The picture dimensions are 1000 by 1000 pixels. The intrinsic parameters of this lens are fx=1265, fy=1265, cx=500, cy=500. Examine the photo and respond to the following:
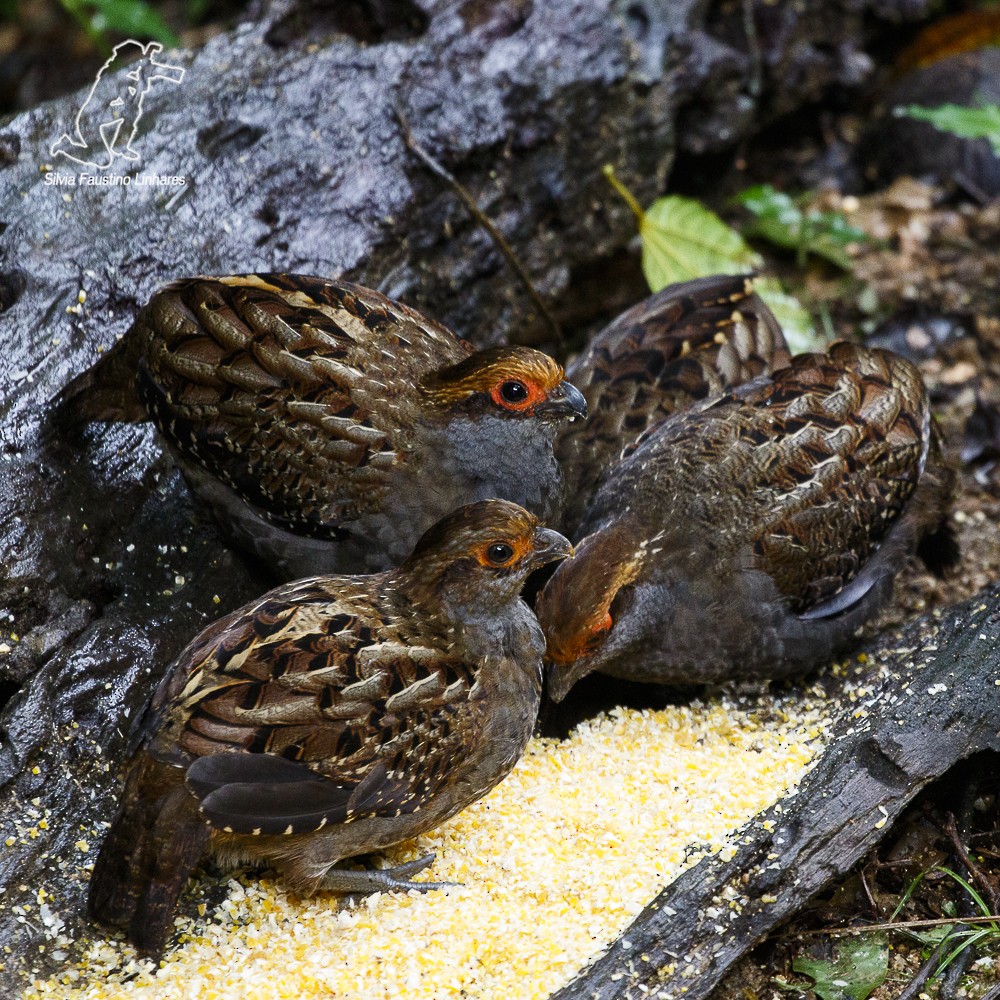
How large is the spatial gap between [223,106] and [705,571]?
325 cm

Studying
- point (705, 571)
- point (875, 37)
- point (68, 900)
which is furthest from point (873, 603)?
point (875, 37)

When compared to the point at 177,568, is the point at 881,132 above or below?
below

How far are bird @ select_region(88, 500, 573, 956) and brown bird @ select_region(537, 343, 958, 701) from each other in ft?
1.73

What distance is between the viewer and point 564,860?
427cm

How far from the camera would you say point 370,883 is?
424 centimetres

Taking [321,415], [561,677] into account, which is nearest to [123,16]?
[321,415]

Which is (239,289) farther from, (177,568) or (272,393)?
(177,568)

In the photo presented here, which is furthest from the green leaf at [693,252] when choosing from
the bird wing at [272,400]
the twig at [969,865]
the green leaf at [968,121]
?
the twig at [969,865]

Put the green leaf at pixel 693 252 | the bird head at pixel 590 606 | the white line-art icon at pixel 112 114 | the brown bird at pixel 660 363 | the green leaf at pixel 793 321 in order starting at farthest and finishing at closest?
the green leaf at pixel 793 321, the green leaf at pixel 693 252, the white line-art icon at pixel 112 114, the brown bird at pixel 660 363, the bird head at pixel 590 606

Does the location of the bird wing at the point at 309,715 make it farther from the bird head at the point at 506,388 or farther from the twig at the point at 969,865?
the twig at the point at 969,865

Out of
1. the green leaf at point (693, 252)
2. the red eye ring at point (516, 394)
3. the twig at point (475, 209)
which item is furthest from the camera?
the green leaf at point (693, 252)

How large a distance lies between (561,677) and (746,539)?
0.96 m

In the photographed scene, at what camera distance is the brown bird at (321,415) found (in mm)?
5004

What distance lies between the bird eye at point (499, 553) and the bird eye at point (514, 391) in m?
0.91
